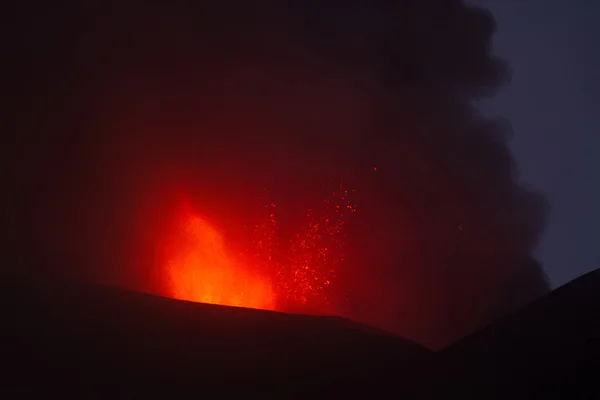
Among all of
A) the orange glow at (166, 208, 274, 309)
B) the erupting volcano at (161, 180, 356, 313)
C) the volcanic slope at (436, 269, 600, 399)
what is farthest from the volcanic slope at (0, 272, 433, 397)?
the orange glow at (166, 208, 274, 309)

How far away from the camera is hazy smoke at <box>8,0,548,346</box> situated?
23.5 metres

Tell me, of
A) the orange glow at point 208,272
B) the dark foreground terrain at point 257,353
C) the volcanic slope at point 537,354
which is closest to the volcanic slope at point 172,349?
the dark foreground terrain at point 257,353

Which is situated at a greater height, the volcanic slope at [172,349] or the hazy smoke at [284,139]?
the hazy smoke at [284,139]

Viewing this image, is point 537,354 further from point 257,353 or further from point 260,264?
point 260,264

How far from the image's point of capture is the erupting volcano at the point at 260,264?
21016 mm

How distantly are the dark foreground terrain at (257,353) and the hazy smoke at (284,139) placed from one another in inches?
414

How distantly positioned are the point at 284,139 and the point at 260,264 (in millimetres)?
7621

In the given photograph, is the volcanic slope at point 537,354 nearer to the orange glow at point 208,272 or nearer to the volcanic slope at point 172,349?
the volcanic slope at point 172,349

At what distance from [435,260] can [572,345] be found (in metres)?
21.3

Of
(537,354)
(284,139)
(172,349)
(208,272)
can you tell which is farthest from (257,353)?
(284,139)

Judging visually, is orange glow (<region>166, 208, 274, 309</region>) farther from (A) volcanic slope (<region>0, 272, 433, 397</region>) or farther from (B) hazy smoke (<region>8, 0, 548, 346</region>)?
(A) volcanic slope (<region>0, 272, 433, 397</region>)

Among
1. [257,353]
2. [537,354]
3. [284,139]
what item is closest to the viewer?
[537,354]

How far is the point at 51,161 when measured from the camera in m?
23.8

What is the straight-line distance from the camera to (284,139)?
92.6 feet
